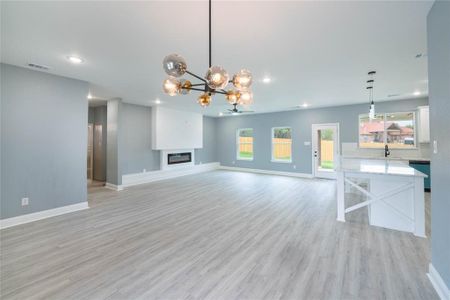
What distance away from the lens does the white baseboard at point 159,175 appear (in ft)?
22.0

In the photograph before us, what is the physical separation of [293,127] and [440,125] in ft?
20.9

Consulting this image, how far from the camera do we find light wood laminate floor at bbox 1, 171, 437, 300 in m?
1.92

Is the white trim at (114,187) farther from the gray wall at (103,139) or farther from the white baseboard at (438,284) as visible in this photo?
the white baseboard at (438,284)

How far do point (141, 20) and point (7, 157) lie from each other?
335cm

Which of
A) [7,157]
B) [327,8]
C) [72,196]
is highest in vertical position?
[327,8]

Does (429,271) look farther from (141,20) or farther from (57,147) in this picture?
(57,147)

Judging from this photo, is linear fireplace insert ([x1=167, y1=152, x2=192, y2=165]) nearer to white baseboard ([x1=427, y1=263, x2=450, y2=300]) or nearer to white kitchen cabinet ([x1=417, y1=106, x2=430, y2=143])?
white baseboard ([x1=427, y1=263, x2=450, y2=300])

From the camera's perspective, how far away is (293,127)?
8.16 m

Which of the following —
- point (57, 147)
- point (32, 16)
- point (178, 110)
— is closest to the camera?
point (32, 16)

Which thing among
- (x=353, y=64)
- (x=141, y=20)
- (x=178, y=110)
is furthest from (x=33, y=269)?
(x=178, y=110)

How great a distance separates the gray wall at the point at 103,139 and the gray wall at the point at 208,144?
146 inches

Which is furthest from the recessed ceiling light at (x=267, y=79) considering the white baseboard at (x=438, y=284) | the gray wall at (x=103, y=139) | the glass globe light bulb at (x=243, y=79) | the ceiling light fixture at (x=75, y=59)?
the gray wall at (x=103, y=139)

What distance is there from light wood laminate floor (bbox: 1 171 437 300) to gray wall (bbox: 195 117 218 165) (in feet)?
17.4

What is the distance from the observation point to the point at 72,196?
4.15m
